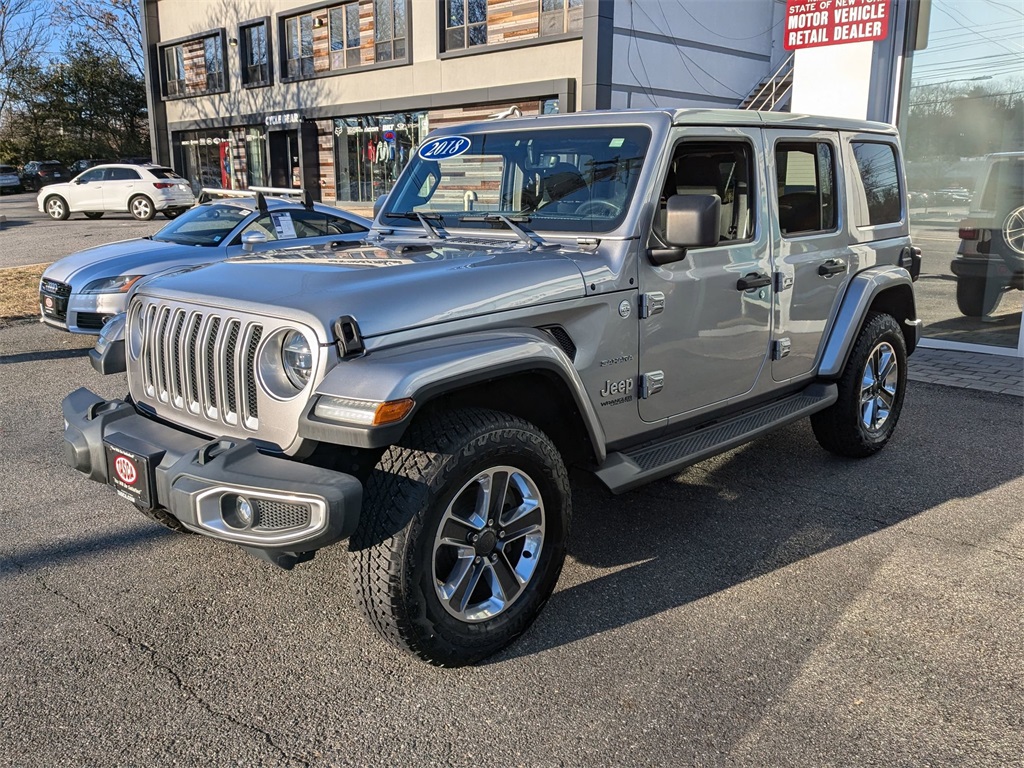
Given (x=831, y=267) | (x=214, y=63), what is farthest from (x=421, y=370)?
(x=214, y=63)

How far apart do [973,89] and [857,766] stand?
8.30 metres

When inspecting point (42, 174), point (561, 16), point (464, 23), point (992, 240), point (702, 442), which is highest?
point (464, 23)

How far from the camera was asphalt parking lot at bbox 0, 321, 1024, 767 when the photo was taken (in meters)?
2.74

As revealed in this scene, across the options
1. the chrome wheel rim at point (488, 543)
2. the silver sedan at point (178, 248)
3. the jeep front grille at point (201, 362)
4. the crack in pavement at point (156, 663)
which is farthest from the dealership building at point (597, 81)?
the crack in pavement at point (156, 663)

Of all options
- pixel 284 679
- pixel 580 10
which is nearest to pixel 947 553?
pixel 284 679

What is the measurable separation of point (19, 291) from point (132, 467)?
10.6m

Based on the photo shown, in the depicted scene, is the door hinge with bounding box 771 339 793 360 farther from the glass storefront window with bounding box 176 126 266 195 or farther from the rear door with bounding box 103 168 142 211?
the glass storefront window with bounding box 176 126 266 195

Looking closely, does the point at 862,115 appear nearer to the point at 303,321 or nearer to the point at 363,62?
the point at 303,321

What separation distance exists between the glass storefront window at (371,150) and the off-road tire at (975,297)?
54.7 ft

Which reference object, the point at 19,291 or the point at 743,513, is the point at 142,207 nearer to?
the point at 19,291

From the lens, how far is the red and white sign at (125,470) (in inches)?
121

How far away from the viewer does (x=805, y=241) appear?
15.3 feet

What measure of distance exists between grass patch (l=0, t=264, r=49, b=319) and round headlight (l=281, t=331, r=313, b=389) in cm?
903

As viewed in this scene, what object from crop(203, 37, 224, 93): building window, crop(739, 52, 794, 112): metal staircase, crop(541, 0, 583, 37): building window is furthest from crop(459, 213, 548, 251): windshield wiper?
crop(203, 37, 224, 93): building window
